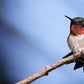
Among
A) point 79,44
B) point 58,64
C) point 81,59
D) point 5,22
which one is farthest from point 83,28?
point 58,64

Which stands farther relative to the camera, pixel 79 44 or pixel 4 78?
pixel 4 78

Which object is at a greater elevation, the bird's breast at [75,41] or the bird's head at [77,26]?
the bird's head at [77,26]

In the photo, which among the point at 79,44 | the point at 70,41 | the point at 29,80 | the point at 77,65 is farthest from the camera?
the point at 70,41

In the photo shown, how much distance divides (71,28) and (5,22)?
0.67 meters

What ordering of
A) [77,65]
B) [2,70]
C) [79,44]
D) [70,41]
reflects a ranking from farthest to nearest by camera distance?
[2,70], [70,41], [79,44], [77,65]

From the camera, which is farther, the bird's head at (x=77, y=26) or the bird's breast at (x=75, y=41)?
the bird's head at (x=77, y=26)

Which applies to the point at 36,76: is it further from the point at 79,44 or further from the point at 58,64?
the point at 79,44

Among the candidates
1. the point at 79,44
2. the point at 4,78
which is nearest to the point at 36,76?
the point at 79,44

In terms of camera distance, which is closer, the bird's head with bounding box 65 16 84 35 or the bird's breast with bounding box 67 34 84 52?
the bird's breast with bounding box 67 34 84 52

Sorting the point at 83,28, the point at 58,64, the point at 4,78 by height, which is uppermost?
the point at 58,64

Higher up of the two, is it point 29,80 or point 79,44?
point 29,80

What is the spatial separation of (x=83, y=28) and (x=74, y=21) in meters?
0.09

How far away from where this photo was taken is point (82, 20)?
1807 mm

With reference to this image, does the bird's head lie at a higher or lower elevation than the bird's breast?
higher
